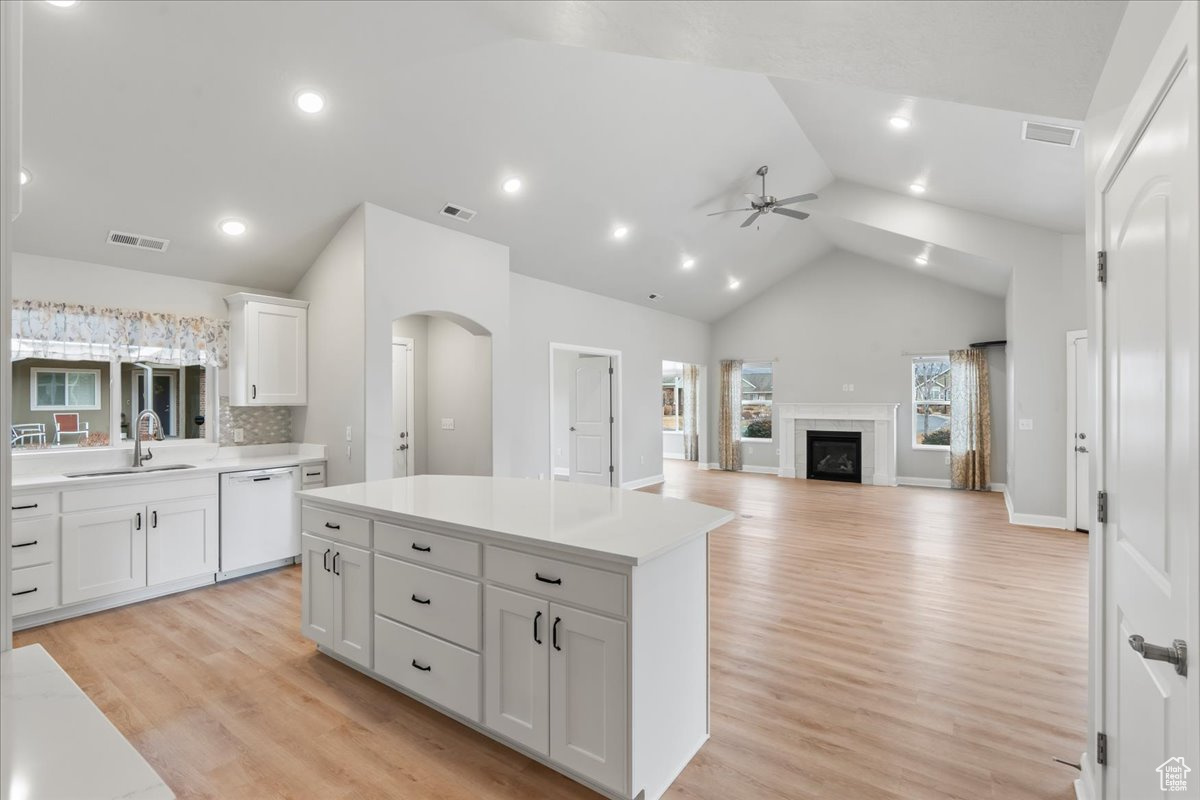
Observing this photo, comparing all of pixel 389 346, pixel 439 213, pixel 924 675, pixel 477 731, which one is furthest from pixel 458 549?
pixel 439 213

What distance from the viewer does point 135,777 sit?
67 cm

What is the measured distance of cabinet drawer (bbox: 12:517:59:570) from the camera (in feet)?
11.3

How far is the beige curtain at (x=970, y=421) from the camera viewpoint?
8.27 metres

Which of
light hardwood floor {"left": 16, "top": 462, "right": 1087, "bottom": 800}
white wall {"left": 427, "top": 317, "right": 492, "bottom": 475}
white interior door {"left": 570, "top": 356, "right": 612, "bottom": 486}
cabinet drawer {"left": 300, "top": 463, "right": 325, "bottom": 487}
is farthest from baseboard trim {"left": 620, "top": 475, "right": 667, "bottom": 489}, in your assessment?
cabinet drawer {"left": 300, "top": 463, "right": 325, "bottom": 487}

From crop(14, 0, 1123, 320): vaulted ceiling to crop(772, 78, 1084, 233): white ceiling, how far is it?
0.03 meters

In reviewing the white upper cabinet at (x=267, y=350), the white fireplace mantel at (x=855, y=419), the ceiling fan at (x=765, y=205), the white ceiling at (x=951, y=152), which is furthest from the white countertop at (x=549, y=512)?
the white fireplace mantel at (x=855, y=419)

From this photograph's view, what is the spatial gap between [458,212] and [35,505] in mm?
3529

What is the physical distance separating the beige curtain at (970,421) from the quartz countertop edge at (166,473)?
8.35 m

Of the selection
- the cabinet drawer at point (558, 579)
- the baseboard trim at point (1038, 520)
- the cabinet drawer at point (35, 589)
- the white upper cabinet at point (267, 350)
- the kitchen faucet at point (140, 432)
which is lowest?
the baseboard trim at point (1038, 520)

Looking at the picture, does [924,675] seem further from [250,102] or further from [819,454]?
[819,454]

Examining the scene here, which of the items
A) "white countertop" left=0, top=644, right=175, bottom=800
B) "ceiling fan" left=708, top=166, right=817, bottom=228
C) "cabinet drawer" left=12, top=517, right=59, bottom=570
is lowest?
"cabinet drawer" left=12, top=517, right=59, bottom=570

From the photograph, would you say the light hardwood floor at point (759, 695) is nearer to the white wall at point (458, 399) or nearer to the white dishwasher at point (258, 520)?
the white dishwasher at point (258, 520)

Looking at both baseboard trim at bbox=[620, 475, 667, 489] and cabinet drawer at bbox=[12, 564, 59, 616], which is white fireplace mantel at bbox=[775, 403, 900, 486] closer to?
baseboard trim at bbox=[620, 475, 667, 489]

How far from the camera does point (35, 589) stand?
3506 mm
